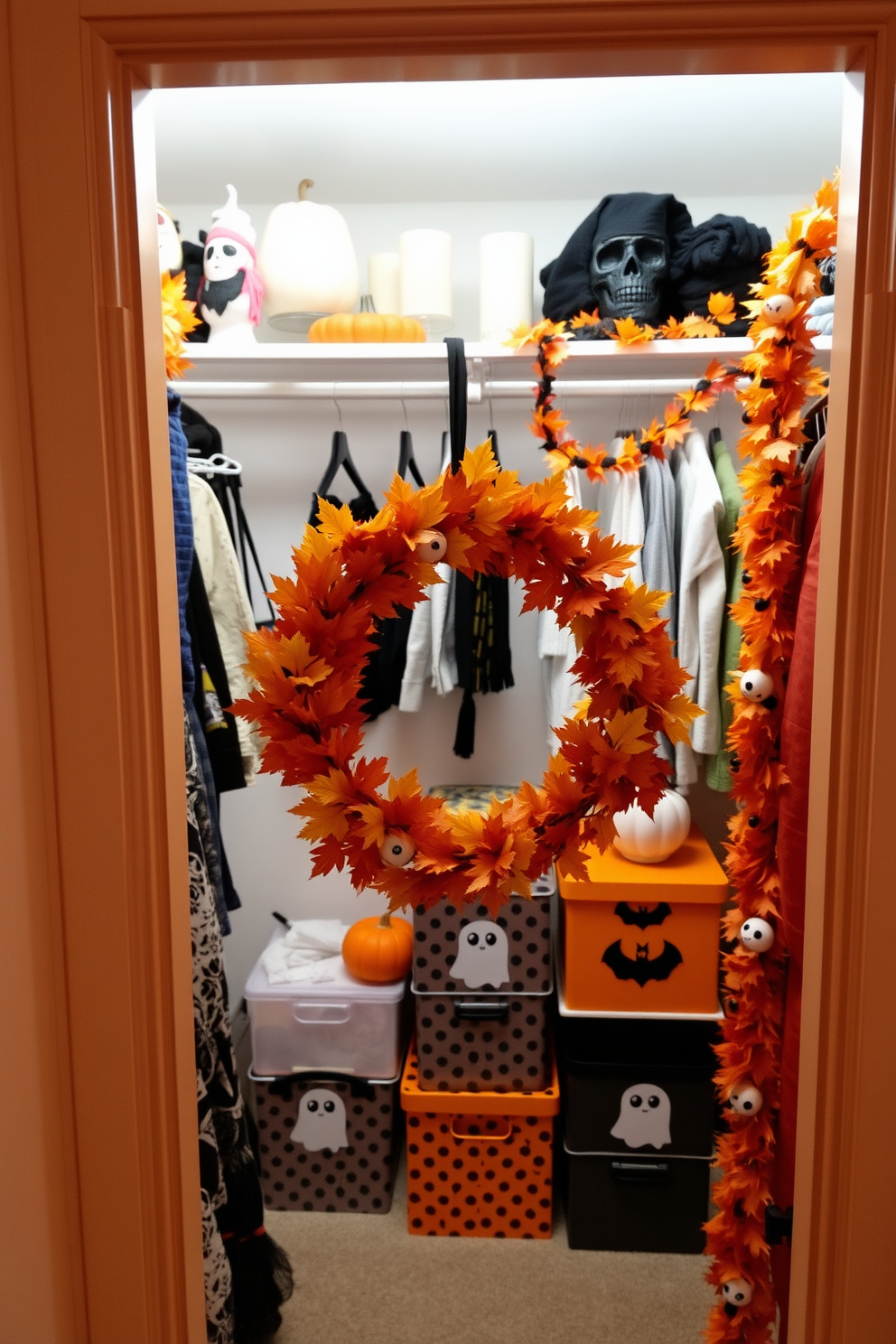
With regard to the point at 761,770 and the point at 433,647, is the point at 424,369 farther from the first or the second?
the point at 761,770

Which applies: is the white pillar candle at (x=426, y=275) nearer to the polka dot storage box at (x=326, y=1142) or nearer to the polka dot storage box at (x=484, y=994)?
the polka dot storage box at (x=484, y=994)

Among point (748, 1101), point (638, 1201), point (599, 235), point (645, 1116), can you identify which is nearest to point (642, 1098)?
point (645, 1116)

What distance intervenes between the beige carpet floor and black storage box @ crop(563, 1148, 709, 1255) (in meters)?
0.04

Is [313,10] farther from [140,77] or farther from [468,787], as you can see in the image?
[468,787]

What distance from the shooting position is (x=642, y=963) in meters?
2.10

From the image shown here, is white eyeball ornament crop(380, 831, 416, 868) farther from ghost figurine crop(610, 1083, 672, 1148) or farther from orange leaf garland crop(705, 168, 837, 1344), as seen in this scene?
ghost figurine crop(610, 1083, 672, 1148)

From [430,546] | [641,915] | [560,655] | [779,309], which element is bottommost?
[641,915]

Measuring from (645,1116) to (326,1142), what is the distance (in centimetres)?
74

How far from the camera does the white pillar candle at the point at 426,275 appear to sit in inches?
88.7

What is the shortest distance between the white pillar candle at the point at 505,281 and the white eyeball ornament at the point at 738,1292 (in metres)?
1.87

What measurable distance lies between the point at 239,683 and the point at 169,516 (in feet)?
3.73

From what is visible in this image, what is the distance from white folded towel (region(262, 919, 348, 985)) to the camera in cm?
234

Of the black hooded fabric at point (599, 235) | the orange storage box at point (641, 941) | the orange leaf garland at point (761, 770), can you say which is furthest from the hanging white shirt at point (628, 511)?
the orange leaf garland at point (761, 770)

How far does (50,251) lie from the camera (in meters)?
0.82
